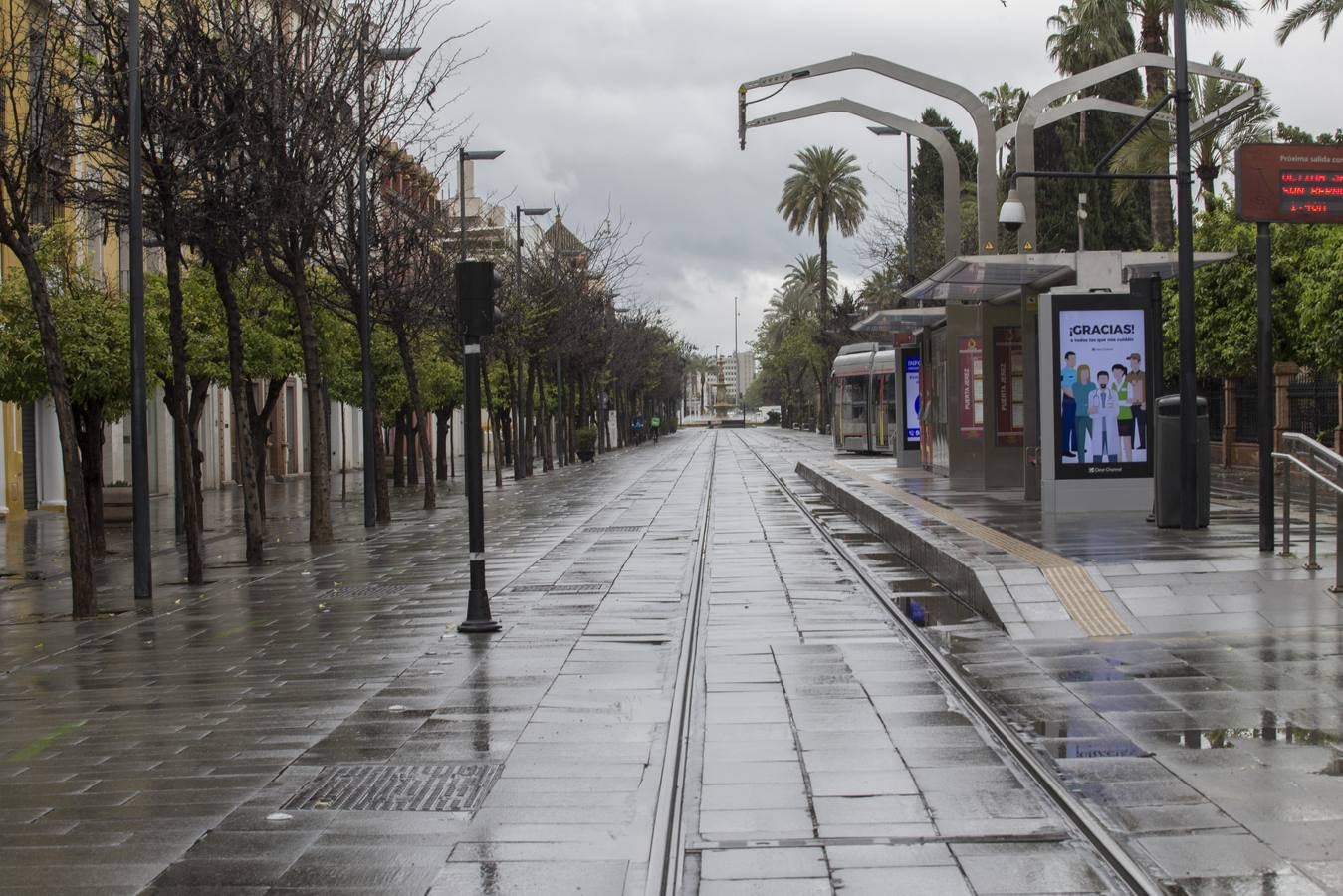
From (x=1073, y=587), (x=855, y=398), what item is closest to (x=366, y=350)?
(x=1073, y=587)

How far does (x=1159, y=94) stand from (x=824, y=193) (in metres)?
49.0

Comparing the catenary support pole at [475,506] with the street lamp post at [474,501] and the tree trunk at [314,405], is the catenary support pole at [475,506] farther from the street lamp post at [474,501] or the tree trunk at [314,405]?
the tree trunk at [314,405]

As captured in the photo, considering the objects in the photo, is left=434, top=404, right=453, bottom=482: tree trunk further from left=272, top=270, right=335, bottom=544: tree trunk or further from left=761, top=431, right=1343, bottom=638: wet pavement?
left=761, top=431, right=1343, bottom=638: wet pavement

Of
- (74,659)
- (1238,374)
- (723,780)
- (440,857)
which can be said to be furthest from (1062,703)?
(1238,374)

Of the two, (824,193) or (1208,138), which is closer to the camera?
(1208,138)

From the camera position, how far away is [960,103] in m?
25.7

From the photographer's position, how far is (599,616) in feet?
44.9

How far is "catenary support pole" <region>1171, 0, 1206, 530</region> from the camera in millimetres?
16453

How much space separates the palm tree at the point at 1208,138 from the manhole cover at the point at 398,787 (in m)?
35.8

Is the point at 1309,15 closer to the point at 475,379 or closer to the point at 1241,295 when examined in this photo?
the point at 1241,295

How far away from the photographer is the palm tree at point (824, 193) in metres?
85.9

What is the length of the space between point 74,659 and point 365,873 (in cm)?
727

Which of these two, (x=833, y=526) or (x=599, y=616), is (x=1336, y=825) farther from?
(x=833, y=526)

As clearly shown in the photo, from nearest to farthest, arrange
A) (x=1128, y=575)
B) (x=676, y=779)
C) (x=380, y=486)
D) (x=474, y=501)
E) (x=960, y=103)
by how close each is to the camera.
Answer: (x=676, y=779)
(x=1128, y=575)
(x=474, y=501)
(x=960, y=103)
(x=380, y=486)
